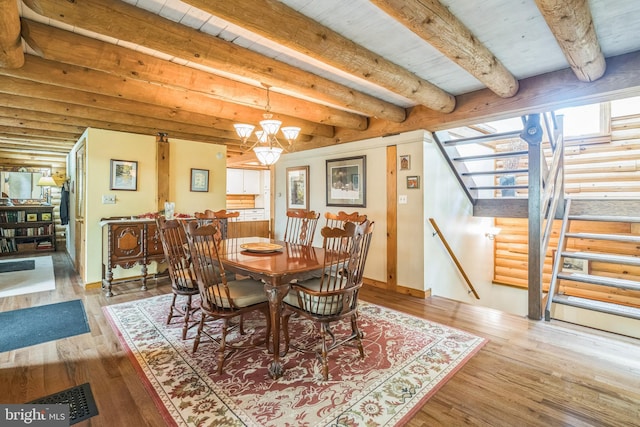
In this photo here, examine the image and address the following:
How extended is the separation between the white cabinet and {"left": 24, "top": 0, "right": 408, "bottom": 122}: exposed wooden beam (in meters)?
6.65

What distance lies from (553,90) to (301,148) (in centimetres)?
374

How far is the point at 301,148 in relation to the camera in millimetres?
5637

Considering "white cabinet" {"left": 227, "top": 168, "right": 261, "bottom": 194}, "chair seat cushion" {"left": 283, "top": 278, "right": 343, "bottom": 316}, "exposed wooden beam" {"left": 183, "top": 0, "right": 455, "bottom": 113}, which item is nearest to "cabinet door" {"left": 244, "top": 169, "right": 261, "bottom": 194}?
"white cabinet" {"left": 227, "top": 168, "right": 261, "bottom": 194}

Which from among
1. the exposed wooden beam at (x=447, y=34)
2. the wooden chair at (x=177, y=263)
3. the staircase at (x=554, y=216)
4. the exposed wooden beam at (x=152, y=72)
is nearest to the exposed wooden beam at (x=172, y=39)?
the exposed wooden beam at (x=152, y=72)

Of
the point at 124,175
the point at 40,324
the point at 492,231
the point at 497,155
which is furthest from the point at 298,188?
the point at 40,324

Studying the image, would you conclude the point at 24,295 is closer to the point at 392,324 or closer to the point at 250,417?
the point at 250,417

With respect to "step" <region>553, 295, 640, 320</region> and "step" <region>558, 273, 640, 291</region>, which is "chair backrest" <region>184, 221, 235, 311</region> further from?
"step" <region>558, 273, 640, 291</region>

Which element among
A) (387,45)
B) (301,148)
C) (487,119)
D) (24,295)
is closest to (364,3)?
(387,45)

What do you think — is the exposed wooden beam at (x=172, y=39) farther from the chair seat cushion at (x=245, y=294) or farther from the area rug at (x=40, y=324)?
the area rug at (x=40, y=324)

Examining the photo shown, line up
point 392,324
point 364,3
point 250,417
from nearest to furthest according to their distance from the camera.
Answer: point 250,417 < point 364,3 < point 392,324

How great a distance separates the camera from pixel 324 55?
7.14ft

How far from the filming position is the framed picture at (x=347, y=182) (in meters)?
4.63

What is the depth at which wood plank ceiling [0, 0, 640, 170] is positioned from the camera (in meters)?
1.82

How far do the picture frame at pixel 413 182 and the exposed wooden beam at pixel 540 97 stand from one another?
629 millimetres
